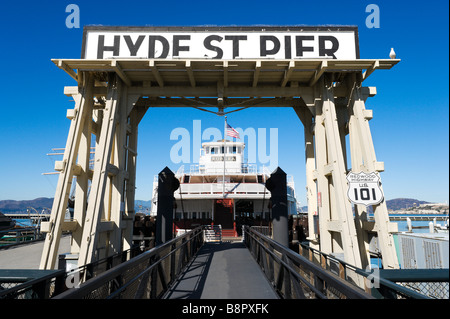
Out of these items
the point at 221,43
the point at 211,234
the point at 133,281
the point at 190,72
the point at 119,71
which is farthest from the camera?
the point at 211,234

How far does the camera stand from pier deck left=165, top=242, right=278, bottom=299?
598 centimetres

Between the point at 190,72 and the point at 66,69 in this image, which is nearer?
the point at 66,69

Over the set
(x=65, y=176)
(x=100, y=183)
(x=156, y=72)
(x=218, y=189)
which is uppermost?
(x=156, y=72)

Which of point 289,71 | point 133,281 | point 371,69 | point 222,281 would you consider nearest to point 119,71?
point 289,71

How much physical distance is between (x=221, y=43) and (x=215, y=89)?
168 cm

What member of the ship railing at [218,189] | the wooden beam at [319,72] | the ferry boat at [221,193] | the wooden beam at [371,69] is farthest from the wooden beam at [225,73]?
the ship railing at [218,189]

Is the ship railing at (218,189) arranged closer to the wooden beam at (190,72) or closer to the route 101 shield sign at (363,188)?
the wooden beam at (190,72)

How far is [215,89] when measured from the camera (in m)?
11.2

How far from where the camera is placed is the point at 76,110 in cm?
957

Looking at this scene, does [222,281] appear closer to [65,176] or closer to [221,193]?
[65,176]

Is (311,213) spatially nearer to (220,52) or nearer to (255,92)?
(255,92)

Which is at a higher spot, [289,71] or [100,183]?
[289,71]

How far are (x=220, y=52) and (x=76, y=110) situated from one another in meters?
4.93

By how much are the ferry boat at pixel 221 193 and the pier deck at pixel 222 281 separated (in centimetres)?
1183
